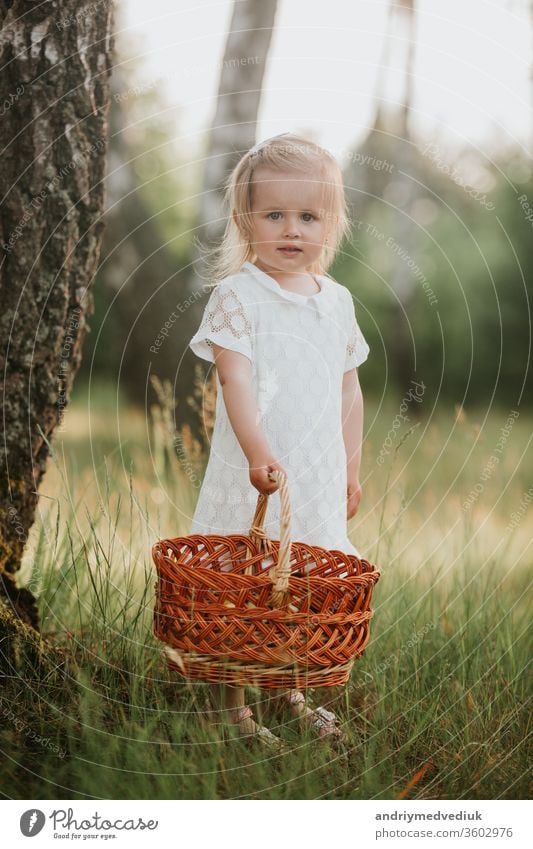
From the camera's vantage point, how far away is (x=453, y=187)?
8.73m

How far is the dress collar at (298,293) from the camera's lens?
2.23 m

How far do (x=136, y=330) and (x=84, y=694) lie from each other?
4296mm

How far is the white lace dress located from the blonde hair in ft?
0.38

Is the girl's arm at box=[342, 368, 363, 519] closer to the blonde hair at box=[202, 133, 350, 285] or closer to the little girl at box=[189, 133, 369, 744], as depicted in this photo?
the little girl at box=[189, 133, 369, 744]

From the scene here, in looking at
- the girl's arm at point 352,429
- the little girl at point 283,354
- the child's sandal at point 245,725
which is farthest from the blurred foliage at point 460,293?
the child's sandal at point 245,725

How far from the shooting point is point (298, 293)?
2.28 meters

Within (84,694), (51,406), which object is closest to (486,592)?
(84,694)

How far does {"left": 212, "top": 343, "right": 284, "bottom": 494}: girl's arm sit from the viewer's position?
6.47ft

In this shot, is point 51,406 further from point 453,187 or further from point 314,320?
point 453,187

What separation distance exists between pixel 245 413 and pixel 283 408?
188 mm
